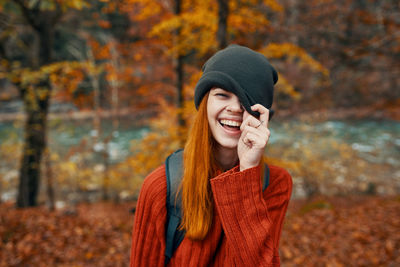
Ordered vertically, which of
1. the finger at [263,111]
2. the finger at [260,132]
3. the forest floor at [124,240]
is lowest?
the forest floor at [124,240]

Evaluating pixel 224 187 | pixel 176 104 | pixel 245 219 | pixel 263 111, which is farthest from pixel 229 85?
pixel 176 104

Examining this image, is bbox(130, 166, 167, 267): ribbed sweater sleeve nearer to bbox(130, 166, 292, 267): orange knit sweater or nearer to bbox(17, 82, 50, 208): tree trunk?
bbox(130, 166, 292, 267): orange knit sweater

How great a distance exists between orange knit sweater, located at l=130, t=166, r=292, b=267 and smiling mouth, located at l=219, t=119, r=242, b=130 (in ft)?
0.76

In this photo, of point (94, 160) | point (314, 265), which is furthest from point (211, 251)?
point (94, 160)

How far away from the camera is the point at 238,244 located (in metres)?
1.20

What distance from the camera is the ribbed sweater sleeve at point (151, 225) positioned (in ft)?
4.34

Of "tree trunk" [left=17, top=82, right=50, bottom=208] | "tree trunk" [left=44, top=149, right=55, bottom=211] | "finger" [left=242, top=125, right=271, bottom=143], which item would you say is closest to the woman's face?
"finger" [left=242, top=125, right=271, bottom=143]

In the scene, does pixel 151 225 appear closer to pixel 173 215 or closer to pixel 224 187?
pixel 173 215

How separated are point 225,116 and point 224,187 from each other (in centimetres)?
38

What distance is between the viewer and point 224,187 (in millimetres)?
1229

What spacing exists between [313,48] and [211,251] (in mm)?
4925

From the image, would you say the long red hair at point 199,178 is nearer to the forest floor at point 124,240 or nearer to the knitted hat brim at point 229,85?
the knitted hat brim at point 229,85

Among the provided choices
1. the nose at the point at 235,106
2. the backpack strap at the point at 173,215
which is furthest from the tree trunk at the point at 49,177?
the nose at the point at 235,106

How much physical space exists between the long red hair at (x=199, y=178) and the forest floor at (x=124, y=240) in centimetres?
371
